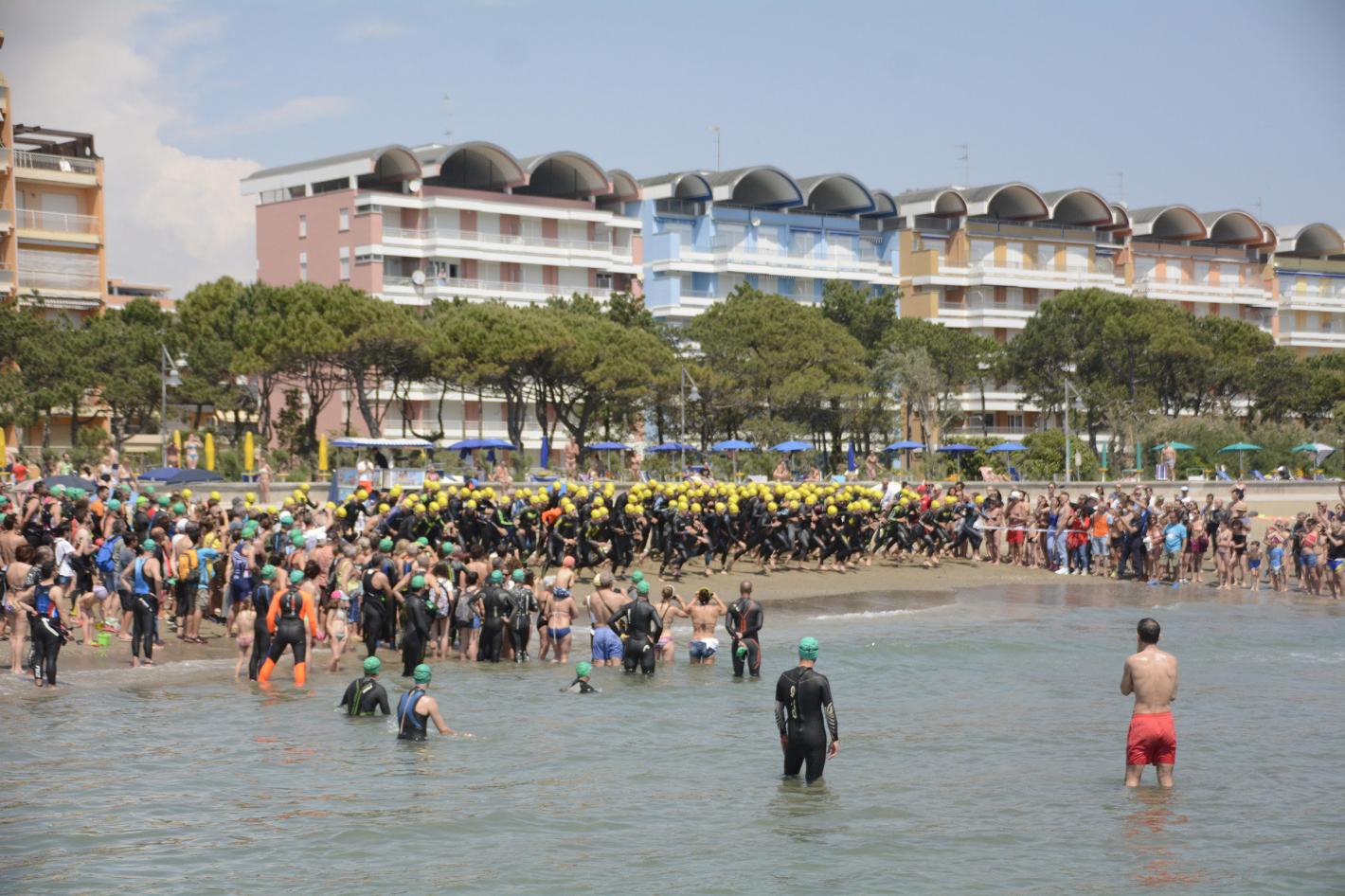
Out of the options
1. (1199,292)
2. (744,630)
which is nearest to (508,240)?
(1199,292)

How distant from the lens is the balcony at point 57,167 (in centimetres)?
6159

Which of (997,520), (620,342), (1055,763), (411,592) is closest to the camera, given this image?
(1055,763)

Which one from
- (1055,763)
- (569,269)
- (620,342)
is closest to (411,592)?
(1055,763)

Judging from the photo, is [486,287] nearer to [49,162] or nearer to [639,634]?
[49,162]

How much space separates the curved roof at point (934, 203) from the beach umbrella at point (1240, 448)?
27047 millimetres

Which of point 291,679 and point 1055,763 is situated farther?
point 291,679

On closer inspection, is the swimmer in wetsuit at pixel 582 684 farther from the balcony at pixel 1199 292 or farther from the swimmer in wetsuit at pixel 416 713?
the balcony at pixel 1199 292

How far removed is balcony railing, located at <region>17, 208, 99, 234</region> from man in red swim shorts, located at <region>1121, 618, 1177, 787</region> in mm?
56627

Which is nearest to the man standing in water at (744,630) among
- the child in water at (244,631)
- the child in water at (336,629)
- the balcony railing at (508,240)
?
the child in water at (336,629)

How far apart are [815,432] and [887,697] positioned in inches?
1824

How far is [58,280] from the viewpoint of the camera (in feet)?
204

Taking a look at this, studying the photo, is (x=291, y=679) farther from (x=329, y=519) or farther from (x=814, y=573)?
(x=814, y=573)

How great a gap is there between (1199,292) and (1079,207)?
10.4m

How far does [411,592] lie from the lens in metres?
21.2
